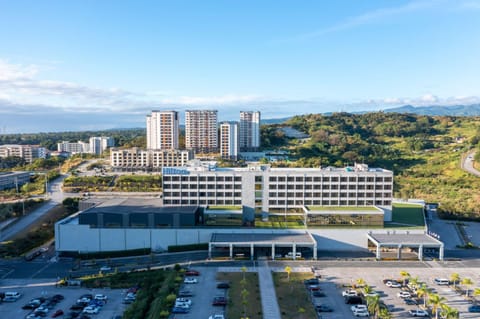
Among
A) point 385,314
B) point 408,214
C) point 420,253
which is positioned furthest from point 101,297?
point 408,214

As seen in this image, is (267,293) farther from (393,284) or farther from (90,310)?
(90,310)

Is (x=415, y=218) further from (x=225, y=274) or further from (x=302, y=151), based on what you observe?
(x=302, y=151)

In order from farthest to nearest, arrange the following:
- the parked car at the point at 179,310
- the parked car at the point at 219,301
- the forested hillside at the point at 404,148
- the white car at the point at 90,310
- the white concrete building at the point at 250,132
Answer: the white concrete building at the point at 250,132
the forested hillside at the point at 404,148
the parked car at the point at 219,301
the white car at the point at 90,310
the parked car at the point at 179,310

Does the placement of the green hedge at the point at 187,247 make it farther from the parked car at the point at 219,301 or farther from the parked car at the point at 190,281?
the parked car at the point at 219,301

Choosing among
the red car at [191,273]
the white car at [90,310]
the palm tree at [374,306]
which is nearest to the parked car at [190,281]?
the red car at [191,273]

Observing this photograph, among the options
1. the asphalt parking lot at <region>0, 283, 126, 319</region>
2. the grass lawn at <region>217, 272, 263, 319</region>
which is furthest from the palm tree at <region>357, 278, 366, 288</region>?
the asphalt parking lot at <region>0, 283, 126, 319</region>

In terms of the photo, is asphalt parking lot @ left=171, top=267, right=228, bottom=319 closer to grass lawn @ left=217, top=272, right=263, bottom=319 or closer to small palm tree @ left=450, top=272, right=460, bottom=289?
grass lawn @ left=217, top=272, right=263, bottom=319
